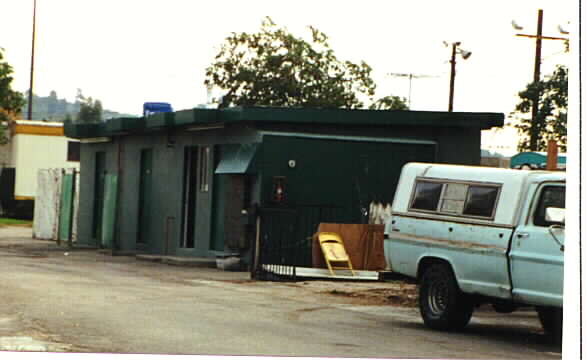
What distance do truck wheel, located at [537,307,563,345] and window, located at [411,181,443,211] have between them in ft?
5.64

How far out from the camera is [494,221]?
1349cm

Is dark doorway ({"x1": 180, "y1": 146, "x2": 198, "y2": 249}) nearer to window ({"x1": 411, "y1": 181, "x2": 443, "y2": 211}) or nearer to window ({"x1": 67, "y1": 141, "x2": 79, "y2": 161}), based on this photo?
window ({"x1": 411, "y1": 181, "x2": 443, "y2": 211})

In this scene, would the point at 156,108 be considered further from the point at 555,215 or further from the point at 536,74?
the point at 555,215

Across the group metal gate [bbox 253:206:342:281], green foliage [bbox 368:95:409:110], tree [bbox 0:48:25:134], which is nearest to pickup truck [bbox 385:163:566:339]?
metal gate [bbox 253:206:342:281]

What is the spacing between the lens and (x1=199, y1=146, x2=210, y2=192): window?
25.5 meters

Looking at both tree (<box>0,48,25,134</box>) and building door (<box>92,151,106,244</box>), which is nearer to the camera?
building door (<box>92,151,106,244</box>)

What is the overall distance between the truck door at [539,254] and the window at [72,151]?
2977 cm

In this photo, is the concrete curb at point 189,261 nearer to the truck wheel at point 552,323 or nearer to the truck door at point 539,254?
the truck wheel at point 552,323

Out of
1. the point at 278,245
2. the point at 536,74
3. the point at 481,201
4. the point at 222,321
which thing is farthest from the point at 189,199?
the point at 481,201

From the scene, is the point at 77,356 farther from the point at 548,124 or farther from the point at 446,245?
the point at 548,124

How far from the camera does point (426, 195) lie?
14.6 m

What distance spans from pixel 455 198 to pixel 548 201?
1409mm

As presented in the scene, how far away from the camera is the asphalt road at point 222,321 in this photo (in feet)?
38.0

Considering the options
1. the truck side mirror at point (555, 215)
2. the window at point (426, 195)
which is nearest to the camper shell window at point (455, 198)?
the window at point (426, 195)
